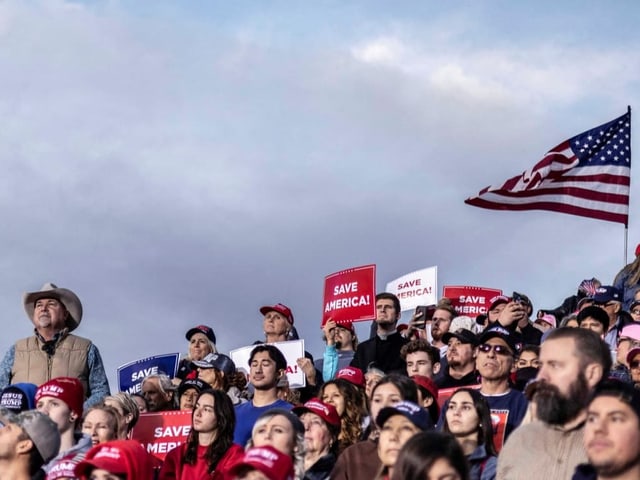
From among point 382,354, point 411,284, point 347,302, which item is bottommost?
point 382,354

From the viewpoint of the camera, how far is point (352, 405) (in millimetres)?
11344

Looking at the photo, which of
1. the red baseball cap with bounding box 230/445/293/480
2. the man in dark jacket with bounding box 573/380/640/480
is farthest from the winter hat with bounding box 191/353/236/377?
the man in dark jacket with bounding box 573/380/640/480

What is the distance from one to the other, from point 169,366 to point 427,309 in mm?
4768

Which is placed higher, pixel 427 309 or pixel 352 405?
pixel 427 309

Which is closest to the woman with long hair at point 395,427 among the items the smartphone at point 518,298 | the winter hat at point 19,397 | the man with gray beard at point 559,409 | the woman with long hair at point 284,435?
the man with gray beard at point 559,409

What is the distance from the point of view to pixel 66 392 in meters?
10.7

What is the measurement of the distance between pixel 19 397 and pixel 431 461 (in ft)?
18.1

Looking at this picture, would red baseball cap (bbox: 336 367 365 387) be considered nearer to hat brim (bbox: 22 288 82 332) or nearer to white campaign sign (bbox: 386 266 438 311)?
hat brim (bbox: 22 288 82 332)

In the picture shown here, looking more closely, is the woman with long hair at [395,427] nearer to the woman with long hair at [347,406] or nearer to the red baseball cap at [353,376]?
the woman with long hair at [347,406]

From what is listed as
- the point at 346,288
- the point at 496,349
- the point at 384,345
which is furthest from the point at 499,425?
the point at 346,288

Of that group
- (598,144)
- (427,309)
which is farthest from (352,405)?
(598,144)

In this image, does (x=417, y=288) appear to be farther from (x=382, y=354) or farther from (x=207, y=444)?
(x=207, y=444)

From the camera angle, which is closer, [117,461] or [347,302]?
[117,461]

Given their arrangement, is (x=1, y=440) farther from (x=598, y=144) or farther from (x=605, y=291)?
(x=598, y=144)
